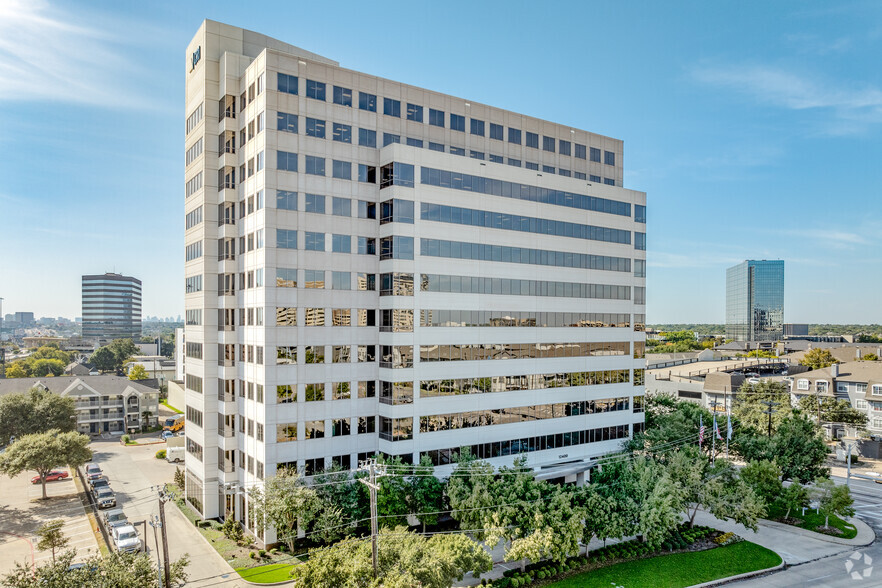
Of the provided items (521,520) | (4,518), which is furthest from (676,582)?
(4,518)

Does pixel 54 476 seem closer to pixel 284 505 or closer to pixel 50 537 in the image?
pixel 50 537

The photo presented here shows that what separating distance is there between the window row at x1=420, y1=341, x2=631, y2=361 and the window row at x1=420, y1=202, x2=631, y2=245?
37.2 feet

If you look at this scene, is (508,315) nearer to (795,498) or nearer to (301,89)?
(301,89)

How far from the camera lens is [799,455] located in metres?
55.9

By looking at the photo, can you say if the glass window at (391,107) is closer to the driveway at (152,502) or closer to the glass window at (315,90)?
the glass window at (315,90)

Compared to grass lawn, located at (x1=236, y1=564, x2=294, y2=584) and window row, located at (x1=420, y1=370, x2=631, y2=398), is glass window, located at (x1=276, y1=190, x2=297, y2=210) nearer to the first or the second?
window row, located at (x1=420, y1=370, x2=631, y2=398)

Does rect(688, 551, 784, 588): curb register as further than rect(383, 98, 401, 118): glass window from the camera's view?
No

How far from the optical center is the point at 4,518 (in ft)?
175

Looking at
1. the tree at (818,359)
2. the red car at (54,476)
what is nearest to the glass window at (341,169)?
the red car at (54,476)

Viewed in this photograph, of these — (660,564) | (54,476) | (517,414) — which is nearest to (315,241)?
(517,414)

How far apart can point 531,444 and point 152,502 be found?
40149 millimetres

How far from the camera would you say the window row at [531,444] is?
4912cm

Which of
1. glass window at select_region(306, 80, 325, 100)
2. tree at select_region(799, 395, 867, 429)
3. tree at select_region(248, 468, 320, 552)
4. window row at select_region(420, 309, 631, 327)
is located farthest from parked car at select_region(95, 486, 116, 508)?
tree at select_region(799, 395, 867, 429)

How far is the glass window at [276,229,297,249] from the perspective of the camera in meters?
44.9
